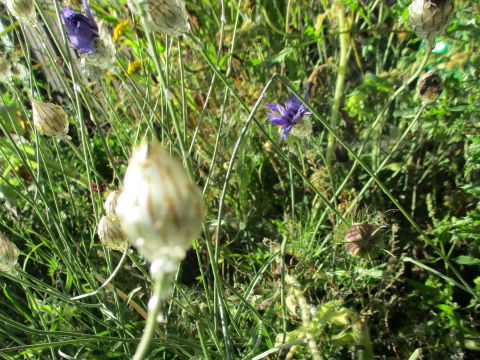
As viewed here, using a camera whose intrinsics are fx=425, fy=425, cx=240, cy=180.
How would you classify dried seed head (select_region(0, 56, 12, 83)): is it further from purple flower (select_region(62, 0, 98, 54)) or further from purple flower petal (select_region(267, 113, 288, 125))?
purple flower petal (select_region(267, 113, 288, 125))

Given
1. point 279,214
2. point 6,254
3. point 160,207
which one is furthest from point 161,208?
point 279,214

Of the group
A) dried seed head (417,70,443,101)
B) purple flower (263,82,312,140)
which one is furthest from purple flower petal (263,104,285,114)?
dried seed head (417,70,443,101)

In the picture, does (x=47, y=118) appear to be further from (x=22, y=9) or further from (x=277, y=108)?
(x=277, y=108)

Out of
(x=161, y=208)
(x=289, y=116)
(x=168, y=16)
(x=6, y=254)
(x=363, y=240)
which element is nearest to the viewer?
(x=161, y=208)

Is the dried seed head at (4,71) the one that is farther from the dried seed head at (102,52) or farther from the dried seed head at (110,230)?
the dried seed head at (110,230)

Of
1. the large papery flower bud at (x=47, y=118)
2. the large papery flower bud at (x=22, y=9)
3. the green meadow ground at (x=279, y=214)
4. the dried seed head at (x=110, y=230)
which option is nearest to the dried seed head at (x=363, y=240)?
the green meadow ground at (x=279, y=214)

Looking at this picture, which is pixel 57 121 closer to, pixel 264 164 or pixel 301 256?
pixel 301 256
